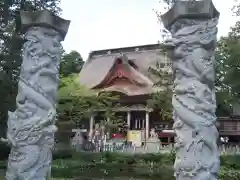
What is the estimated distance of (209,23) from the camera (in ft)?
16.5

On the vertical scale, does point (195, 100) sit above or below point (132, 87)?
below

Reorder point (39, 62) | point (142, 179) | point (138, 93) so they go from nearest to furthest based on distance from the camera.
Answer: point (39, 62)
point (142, 179)
point (138, 93)

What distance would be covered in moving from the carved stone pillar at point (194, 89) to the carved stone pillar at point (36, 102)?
184cm

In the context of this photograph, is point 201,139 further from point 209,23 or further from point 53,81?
point 53,81

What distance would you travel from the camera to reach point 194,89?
4797 mm

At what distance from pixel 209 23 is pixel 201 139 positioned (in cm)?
168

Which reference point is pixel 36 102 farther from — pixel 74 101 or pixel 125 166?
pixel 74 101

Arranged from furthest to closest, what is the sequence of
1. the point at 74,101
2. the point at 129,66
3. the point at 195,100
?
1. the point at 129,66
2. the point at 74,101
3. the point at 195,100

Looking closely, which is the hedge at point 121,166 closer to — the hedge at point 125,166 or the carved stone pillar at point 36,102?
the hedge at point 125,166

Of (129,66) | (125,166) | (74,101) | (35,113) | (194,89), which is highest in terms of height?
(129,66)

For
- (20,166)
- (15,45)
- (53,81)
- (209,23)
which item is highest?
(15,45)

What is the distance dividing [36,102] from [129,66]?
877 inches

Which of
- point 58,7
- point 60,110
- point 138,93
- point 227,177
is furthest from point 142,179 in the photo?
point 138,93

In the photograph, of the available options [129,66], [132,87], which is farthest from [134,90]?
[129,66]
